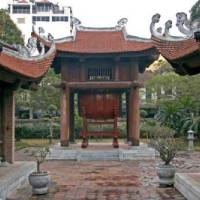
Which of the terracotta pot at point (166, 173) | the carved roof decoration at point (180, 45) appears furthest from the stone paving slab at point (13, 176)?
the carved roof decoration at point (180, 45)

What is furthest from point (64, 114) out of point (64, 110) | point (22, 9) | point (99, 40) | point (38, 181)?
point (22, 9)

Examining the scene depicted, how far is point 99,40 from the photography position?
22016 millimetres

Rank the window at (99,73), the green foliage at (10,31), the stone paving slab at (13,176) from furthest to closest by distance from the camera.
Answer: the green foliage at (10,31)
the window at (99,73)
the stone paving slab at (13,176)

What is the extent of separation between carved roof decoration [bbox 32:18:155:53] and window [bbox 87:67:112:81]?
3.64 feet

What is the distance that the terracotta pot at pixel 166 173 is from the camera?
10898 millimetres

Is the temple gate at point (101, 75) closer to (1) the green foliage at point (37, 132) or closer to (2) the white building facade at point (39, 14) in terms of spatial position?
(1) the green foliage at point (37, 132)

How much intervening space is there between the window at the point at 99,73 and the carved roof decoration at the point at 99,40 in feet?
3.64

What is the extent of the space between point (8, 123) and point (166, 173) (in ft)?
19.7

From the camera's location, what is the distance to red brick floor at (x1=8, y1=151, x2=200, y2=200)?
32.8ft

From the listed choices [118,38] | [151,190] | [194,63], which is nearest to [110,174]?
[151,190]

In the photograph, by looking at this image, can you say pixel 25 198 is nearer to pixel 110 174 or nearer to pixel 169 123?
pixel 110 174

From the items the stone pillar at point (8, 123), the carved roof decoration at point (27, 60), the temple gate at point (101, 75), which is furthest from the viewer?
the temple gate at point (101, 75)

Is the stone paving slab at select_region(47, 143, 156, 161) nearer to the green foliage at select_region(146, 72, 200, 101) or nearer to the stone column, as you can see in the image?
the stone column

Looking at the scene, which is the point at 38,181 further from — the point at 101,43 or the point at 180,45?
the point at 101,43
